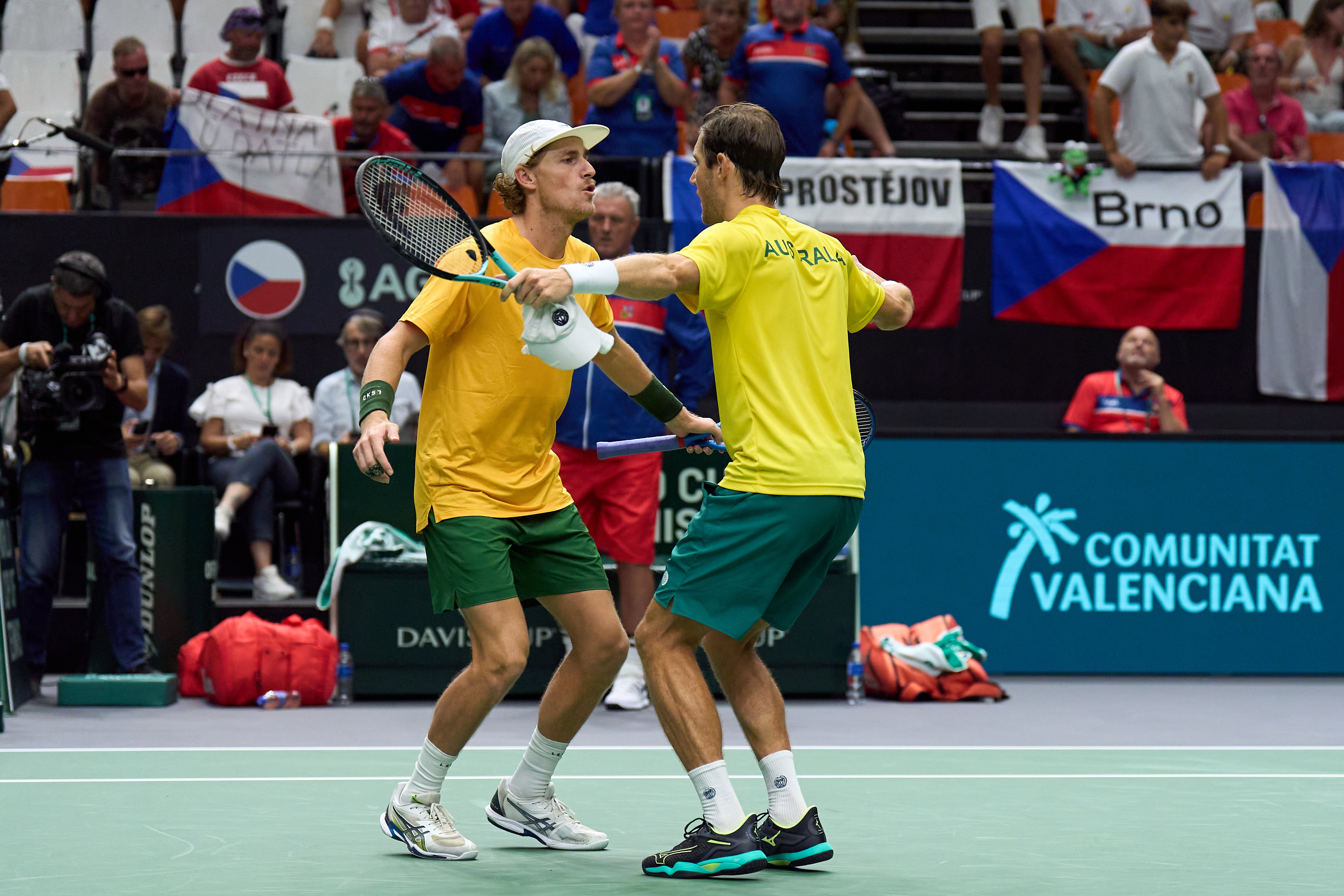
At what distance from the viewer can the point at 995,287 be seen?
35.1 feet

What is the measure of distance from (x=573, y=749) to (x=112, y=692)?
2.41 meters

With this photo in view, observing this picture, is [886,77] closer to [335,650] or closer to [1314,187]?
[1314,187]

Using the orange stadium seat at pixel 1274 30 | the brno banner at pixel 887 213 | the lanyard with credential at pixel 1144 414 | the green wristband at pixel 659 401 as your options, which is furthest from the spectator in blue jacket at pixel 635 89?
the green wristband at pixel 659 401

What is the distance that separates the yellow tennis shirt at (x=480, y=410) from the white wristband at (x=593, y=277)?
581mm

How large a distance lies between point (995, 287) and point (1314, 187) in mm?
2205

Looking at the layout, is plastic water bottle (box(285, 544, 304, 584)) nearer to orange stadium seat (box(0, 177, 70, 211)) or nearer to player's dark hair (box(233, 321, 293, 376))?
player's dark hair (box(233, 321, 293, 376))

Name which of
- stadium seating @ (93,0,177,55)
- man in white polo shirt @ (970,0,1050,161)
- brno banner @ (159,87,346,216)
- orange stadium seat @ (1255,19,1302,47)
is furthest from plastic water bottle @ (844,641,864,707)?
orange stadium seat @ (1255,19,1302,47)

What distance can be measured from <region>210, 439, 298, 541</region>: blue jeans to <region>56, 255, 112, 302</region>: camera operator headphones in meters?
1.47

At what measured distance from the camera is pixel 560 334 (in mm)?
3912

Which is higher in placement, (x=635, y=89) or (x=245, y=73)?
(x=245, y=73)

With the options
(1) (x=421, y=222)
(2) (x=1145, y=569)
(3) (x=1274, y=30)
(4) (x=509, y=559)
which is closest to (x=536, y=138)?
(1) (x=421, y=222)

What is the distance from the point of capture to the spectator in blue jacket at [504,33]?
11477mm

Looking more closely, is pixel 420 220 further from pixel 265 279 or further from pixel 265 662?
pixel 265 279

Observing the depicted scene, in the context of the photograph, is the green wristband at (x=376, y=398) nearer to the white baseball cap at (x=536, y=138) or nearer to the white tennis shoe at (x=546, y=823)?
Result: the white baseball cap at (x=536, y=138)
